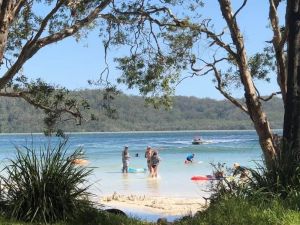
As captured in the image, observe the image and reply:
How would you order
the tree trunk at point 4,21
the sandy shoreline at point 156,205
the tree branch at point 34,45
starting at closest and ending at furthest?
the tree trunk at point 4,21 → the tree branch at point 34,45 → the sandy shoreline at point 156,205

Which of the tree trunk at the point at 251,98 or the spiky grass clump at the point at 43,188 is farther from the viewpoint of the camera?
the tree trunk at the point at 251,98

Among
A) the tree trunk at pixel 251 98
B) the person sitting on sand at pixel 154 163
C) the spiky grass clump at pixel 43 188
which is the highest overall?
the tree trunk at pixel 251 98

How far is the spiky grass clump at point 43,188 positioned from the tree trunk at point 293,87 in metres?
3.29

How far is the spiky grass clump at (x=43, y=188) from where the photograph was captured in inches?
311

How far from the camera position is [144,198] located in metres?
20.4

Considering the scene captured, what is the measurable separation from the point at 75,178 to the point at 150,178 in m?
22.4

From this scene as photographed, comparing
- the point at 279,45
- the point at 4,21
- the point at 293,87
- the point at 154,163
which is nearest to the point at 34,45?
the point at 4,21

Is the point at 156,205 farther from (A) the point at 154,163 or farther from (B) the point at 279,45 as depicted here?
(A) the point at 154,163

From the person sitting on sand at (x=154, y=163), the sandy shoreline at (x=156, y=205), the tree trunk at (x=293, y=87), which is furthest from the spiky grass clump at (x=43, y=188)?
the person sitting on sand at (x=154, y=163)

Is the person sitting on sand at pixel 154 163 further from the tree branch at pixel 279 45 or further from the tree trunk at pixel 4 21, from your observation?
the tree trunk at pixel 4 21

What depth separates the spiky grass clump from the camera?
791 cm

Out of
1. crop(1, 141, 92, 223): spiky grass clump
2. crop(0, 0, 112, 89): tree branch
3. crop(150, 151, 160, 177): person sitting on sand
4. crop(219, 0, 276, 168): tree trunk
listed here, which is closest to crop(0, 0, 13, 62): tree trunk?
crop(0, 0, 112, 89): tree branch

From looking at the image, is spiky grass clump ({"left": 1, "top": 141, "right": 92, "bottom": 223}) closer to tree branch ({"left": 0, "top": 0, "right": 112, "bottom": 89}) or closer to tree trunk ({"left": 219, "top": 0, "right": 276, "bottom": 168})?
tree branch ({"left": 0, "top": 0, "right": 112, "bottom": 89})

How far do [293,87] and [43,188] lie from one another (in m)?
4.17
